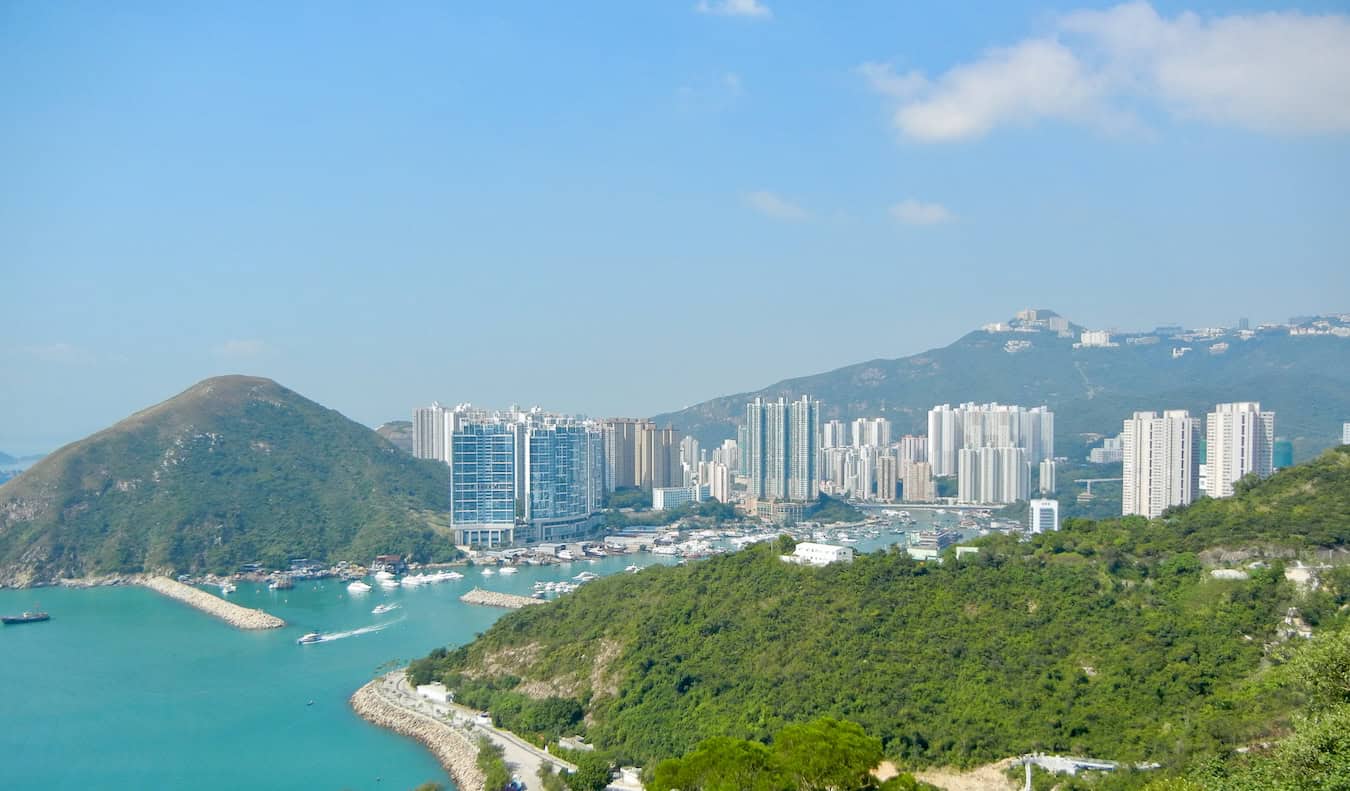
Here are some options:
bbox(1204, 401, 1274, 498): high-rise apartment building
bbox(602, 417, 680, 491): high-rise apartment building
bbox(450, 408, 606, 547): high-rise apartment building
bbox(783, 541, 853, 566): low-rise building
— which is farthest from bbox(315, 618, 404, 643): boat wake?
bbox(602, 417, 680, 491): high-rise apartment building

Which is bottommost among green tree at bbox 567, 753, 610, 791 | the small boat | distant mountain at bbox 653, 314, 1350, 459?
the small boat

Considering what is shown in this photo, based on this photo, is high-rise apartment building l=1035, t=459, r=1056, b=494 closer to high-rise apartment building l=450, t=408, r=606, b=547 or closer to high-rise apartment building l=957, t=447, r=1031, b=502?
high-rise apartment building l=957, t=447, r=1031, b=502

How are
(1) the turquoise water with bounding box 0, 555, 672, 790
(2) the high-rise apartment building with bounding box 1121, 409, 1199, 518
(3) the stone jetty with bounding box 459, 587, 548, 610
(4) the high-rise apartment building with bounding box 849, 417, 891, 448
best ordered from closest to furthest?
(1) the turquoise water with bounding box 0, 555, 672, 790 < (3) the stone jetty with bounding box 459, 587, 548, 610 < (2) the high-rise apartment building with bounding box 1121, 409, 1199, 518 < (4) the high-rise apartment building with bounding box 849, 417, 891, 448

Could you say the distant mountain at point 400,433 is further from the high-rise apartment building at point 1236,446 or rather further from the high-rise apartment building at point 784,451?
the high-rise apartment building at point 1236,446

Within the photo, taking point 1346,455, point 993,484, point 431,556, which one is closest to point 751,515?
point 993,484

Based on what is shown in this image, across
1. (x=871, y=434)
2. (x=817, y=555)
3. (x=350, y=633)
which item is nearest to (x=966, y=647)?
(x=817, y=555)

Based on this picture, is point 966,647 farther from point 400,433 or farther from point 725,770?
point 400,433

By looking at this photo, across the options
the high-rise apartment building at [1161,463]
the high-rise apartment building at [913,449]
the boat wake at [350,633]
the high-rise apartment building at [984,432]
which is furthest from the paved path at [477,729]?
the high-rise apartment building at [913,449]
